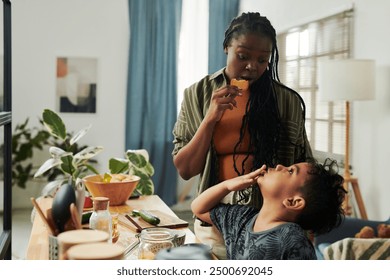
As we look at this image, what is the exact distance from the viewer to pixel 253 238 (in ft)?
3.46

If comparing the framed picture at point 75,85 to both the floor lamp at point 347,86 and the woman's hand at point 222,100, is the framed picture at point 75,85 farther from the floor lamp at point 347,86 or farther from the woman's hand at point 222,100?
the floor lamp at point 347,86

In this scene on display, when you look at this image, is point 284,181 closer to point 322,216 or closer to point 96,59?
point 322,216

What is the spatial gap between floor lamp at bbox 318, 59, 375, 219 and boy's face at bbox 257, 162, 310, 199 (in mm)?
132

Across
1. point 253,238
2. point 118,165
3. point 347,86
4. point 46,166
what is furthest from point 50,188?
point 347,86

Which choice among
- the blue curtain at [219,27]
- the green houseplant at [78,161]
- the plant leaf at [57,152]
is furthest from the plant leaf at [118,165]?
the blue curtain at [219,27]

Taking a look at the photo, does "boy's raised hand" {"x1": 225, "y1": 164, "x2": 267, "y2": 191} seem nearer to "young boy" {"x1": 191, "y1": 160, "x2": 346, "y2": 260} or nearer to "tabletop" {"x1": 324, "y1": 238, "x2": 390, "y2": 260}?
"young boy" {"x1": 191, "y1": 160, "x2": 346, "y2": 260}

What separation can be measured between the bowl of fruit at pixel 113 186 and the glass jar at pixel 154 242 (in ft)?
0.78

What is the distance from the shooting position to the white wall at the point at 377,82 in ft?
3.59

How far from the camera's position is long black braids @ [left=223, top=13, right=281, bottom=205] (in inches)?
42.5

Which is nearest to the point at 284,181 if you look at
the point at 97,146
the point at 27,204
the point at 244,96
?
the point at 244,96

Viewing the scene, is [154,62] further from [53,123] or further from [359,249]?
[359,249]

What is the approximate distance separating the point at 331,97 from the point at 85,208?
64cm

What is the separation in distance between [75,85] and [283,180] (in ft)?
1.82

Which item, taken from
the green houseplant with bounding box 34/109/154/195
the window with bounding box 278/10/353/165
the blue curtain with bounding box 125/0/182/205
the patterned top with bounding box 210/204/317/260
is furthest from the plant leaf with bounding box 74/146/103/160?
the window with bounding box 278/10/353/165
